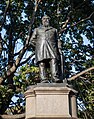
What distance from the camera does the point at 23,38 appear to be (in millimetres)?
17766

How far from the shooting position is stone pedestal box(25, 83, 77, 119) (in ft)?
30.5

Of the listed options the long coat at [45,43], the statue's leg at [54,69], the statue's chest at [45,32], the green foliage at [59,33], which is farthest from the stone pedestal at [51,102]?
the green foliage at [59,33]

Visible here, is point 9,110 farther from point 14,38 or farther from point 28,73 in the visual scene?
point 14,38

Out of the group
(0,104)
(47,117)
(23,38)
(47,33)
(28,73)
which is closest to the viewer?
(47,117)

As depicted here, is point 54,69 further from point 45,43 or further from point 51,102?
point 51,102

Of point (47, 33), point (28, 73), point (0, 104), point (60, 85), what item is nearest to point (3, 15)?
point (28, 73)

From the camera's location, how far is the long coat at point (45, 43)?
10.1m

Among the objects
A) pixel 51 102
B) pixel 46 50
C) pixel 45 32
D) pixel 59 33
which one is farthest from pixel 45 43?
pixel 59 33

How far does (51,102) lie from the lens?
370 inches

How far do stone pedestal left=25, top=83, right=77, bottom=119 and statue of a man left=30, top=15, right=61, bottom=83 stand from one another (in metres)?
0.47

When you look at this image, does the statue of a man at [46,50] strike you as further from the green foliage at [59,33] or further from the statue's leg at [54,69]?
the green foliage at [59,33]

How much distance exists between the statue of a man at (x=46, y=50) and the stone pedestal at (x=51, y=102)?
47 centimetres

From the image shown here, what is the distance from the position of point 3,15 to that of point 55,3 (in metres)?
3.04

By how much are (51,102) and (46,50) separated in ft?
5.21
